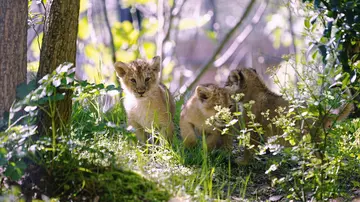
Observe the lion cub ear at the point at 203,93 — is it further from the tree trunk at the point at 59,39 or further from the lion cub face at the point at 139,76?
the tree trunk at the point at 59,39

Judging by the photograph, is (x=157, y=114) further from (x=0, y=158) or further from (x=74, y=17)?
(x=0, y=158)

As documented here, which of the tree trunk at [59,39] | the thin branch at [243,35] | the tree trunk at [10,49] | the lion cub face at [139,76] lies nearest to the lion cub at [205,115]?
the lion cub face at [139,76]

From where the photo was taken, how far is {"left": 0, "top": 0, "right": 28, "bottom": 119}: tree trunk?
224 inches

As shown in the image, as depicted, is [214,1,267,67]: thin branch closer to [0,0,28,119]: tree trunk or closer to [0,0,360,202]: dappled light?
[0,0,360,202]: dappled light

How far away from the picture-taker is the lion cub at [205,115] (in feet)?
24.1

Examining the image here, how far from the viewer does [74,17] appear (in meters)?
5.71

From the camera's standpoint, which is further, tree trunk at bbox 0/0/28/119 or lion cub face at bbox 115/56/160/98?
lion cub face at bbox 115/56/160/98

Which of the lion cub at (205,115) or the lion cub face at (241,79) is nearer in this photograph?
the lion cub at (205,115)

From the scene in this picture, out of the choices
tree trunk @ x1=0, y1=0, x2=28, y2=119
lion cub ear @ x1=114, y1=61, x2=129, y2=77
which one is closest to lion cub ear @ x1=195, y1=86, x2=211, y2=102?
lion cub ear @ x1=114, y1=61, x2=129, y2=77

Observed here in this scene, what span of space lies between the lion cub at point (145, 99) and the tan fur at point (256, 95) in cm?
85

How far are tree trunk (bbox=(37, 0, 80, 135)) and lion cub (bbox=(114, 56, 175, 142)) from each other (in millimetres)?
1834

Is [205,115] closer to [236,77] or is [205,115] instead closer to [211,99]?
[211,99]

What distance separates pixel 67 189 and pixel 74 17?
5.39 ft

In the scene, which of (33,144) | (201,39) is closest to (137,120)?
(33,144)
